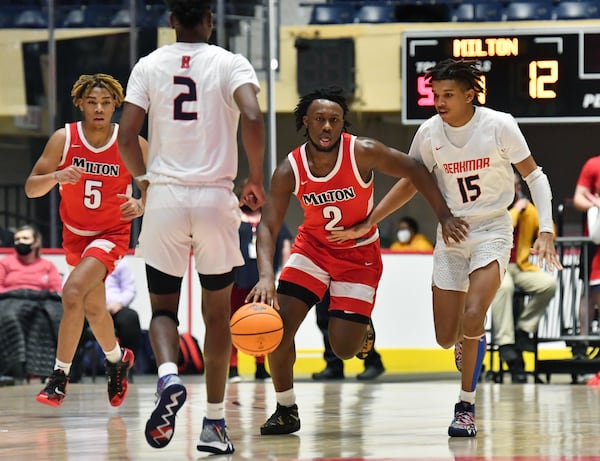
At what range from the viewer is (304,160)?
688cm

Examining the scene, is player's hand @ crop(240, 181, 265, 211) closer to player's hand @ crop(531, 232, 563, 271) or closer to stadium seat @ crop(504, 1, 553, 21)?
player's hand @ crop(531, 232, 563, 271)

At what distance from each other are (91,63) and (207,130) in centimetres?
1086

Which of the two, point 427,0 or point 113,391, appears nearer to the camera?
point 113,391

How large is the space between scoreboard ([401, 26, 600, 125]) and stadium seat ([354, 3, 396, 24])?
5067 mm

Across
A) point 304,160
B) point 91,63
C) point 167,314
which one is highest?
point 91,63

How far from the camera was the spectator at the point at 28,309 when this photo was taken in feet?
38.7

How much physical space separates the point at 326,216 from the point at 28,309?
18.4 ft

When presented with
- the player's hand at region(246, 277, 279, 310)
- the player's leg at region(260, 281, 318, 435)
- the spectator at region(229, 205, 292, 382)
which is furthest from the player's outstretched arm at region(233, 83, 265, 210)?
the spectator at region(229, 205, 292, 382)

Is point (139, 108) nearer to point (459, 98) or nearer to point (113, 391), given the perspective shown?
point (459, 98)

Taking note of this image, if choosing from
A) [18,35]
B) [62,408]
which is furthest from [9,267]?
[18,35]

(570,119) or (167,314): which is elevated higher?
(570,119)

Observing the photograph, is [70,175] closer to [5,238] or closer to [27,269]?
[27,269]

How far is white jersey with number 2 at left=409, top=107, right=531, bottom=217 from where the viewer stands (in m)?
6.83

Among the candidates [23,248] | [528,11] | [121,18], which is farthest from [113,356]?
[528,11]
